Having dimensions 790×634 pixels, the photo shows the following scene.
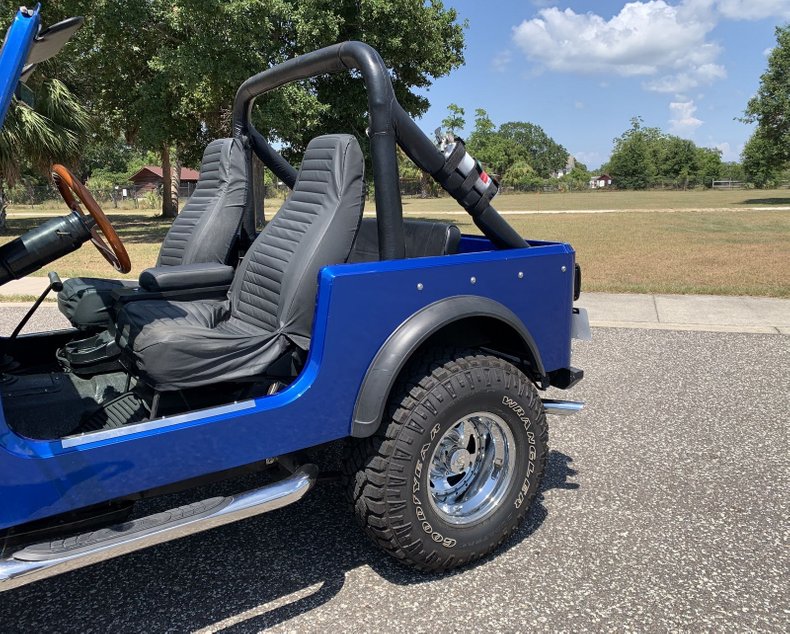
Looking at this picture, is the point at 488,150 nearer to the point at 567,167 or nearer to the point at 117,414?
the point at 567,167

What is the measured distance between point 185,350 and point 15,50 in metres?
0.97

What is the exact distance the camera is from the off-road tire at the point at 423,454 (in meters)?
2.37

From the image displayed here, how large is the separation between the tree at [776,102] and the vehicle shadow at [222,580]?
3876 cm

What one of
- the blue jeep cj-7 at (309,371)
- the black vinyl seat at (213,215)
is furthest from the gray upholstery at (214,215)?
the blue jeep cj-7 at (309,371)

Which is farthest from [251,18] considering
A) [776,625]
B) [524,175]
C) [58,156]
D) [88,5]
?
[524,175]

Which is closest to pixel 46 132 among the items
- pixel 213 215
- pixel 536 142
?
pixel 213 215

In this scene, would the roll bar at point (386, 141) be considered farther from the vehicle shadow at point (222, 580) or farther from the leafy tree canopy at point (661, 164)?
the leafy tree canopy at point (661, 164)

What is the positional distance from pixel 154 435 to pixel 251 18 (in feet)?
45.5

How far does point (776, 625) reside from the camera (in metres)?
2.28

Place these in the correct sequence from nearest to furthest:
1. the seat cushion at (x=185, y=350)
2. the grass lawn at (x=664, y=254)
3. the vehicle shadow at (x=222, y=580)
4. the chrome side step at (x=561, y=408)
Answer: the seat cushion at (x=185, y=350) < the vehicle shadow at (x=222, y=580) < the chrome side step at (x=561, y=408) < the grass lawn at (x=664, y=254)

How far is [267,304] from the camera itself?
2740 millimetres

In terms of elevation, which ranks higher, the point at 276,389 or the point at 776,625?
the point at 276,389

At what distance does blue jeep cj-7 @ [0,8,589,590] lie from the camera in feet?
6.43

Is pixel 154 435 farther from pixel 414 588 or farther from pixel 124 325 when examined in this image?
pixel 414 588
